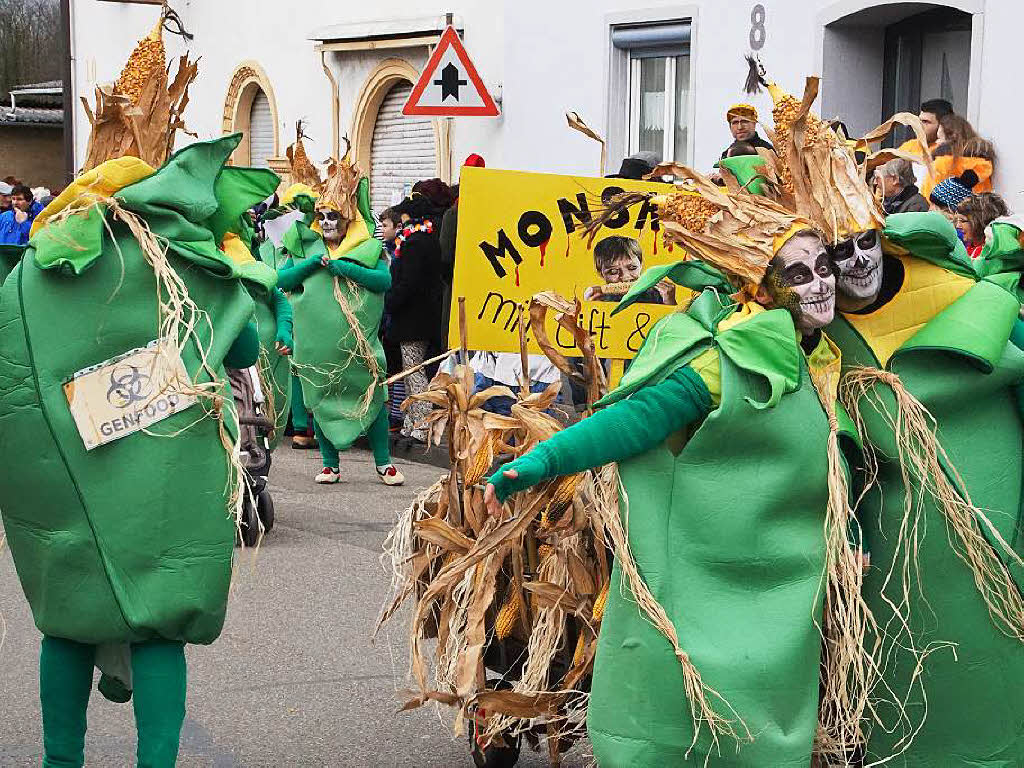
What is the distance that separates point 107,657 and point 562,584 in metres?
1.22

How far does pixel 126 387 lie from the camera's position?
165 inches

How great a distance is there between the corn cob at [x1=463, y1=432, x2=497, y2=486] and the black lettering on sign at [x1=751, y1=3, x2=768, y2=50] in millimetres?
7434

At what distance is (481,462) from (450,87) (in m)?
6.67

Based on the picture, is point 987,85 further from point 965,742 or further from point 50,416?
point 50,416

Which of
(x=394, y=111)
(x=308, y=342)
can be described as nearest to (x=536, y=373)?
(x=308, y=342)

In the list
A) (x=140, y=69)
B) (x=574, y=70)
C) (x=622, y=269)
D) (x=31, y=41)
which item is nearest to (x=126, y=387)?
(x=140, y=69)

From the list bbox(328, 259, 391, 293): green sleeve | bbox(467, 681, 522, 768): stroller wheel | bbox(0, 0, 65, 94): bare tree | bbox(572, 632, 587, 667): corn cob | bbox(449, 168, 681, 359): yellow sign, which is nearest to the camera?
bbox(572, 632, 587, 667): corn cob

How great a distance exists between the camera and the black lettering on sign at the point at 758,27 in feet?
37.9

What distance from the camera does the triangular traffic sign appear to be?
10.9m

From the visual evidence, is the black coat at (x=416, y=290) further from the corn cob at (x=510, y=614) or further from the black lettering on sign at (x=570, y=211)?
the corn cob at (x=510, y=614)

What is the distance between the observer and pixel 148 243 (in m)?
4.21

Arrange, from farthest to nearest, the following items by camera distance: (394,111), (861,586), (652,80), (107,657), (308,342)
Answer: (394,111)
(652,80)
(308,342)
(107,657)
(861,586)

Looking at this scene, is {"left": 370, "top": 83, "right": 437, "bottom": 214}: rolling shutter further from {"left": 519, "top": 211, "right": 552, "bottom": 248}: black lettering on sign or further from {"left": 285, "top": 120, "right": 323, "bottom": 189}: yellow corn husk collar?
{"left": 519, "top": 211, "right": 552, "bottom": 248}: black lettering on sign

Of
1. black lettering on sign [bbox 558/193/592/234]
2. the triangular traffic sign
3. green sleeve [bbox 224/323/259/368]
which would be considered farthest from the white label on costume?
the triangular traffic sign
